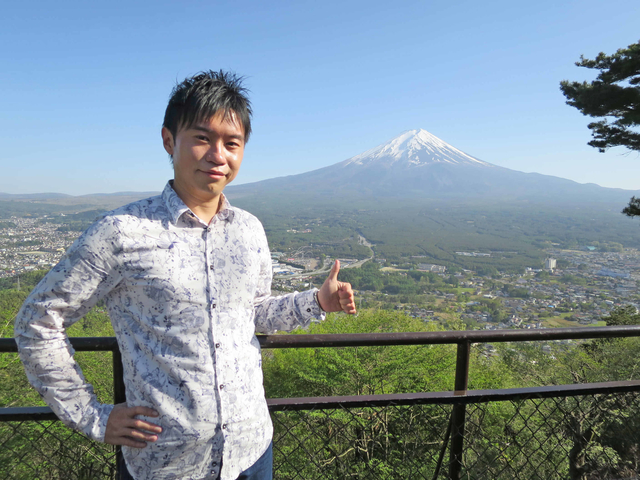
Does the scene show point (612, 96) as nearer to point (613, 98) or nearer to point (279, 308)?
point (613, 98)

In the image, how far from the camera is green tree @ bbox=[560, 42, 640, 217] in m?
5.00

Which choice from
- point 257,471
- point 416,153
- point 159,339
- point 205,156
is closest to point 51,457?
point 257,471

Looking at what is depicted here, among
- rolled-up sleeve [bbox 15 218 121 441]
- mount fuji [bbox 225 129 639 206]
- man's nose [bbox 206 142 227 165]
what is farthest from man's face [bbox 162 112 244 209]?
mount fuji [bbox 225 129 639 206]

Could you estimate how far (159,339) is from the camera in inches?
37.4

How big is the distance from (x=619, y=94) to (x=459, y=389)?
582cm

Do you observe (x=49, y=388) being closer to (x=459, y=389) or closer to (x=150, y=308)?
(x=150, y=308)

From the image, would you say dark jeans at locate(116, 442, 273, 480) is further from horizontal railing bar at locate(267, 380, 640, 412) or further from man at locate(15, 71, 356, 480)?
horizontal railing bar at locate(267, 380, 640, 412)

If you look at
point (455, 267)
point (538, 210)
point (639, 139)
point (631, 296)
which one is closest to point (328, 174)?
point (538, 210)

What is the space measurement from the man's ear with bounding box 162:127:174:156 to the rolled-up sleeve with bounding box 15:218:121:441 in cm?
27

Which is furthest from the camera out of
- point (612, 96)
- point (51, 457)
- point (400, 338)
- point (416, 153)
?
point (416, 153)

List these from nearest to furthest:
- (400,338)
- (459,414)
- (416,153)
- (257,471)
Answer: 1. (257,471)
2. (400,338)
3. (459,414)
4. (416,153)

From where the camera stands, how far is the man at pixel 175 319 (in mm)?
914

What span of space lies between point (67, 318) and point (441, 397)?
47.1 inches

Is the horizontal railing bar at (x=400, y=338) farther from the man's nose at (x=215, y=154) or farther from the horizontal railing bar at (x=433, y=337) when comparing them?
the man's nose at (x=215, y=154)
